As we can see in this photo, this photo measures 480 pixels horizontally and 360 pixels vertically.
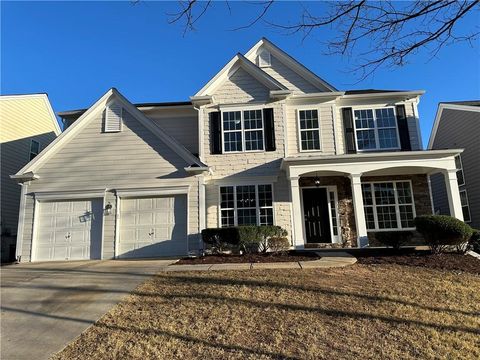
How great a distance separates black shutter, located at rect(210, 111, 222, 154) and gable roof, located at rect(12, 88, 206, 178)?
161 cm

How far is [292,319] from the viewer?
213 inches

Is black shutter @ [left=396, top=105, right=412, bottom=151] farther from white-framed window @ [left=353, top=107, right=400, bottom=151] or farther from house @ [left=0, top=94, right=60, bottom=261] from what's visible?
house @ [left=0, top=94, right=60, bottom=261]

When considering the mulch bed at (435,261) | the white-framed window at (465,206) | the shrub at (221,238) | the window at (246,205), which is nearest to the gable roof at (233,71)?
the window at (246,205)

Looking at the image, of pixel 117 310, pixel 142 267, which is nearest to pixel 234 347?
pixel 117 310

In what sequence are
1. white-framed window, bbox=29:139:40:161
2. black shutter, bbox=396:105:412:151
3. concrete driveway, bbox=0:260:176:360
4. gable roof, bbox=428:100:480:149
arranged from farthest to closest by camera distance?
white-framed window, bbox=29:139:40:161
gable roof, bbox=428:100:480:149
black shutter, bbox=396:105:412:151
concrete driveway, bbox=0:260:176:360

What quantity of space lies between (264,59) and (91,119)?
746 centimetres

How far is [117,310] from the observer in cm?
605

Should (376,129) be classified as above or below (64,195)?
above

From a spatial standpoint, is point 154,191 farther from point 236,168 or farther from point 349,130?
point 349,130

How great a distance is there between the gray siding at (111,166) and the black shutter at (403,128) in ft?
27.3

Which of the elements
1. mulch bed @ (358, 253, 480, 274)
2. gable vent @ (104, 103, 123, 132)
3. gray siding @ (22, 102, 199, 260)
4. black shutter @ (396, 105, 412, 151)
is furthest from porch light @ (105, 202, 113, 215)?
black shutter @ (396, 105, 412, 151)

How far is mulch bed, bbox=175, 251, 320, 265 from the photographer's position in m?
9.98

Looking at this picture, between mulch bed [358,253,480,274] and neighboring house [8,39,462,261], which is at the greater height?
neighboring house [8,39,462,261]

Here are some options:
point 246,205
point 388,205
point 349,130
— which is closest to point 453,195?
point 388,205
